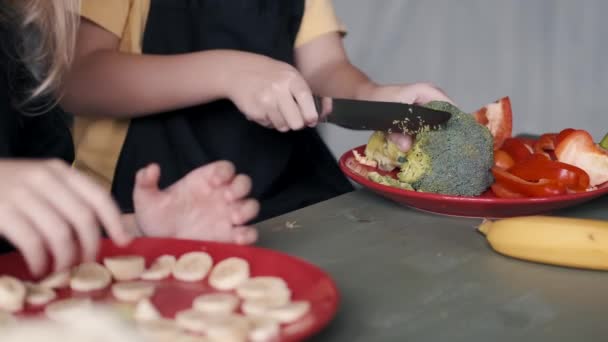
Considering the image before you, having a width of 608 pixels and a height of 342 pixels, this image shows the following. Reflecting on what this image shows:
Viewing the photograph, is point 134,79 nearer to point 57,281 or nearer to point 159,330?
point 57,281

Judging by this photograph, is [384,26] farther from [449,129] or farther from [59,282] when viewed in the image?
[59,282]

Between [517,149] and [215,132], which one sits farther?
[215,132]

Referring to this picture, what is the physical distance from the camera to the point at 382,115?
1005mm

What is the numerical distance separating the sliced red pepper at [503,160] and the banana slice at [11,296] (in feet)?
2.18

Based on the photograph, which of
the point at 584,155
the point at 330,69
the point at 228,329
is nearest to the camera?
the point at 228,329

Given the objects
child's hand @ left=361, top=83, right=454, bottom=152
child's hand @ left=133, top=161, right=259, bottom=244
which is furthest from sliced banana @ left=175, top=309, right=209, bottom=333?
child's hand @ left=361, top=83, right=454, bottom=152

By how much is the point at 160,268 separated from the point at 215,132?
1.86ft

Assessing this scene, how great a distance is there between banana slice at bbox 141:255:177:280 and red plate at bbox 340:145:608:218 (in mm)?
327

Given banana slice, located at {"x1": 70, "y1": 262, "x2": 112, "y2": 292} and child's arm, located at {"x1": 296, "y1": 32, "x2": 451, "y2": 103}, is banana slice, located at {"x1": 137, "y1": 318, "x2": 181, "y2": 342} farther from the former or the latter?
child's arm, located at {"x1": 296, "y1": 32, "x2": 451, "y2": 103}

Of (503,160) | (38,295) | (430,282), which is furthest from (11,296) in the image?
(503,160)

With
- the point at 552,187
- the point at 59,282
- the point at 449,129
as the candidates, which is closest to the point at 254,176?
the point at 449,129

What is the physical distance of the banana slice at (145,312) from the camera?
567 mm

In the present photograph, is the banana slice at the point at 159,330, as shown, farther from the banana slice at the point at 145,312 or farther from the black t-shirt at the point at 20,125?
the black t-shirt at the point at 20,125

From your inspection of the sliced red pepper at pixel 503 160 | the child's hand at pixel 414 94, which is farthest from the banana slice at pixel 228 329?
the child's hand at pixel 414 94
